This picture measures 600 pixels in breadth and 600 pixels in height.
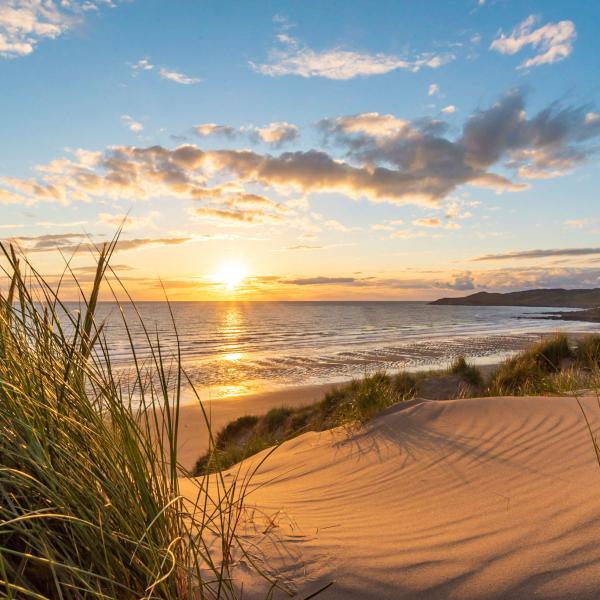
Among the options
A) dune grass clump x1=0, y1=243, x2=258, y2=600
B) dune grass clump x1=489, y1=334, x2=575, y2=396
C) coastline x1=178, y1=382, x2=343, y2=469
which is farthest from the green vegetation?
dune grass clump x1=0, y1=243, x2=258, y2=600

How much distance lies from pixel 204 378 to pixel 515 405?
16.9 meters

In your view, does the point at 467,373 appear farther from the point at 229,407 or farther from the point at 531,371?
the point at 229,407

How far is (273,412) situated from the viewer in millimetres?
11602

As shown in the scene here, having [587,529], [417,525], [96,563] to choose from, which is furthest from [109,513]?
[587,529]

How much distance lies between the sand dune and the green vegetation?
1962 millimetres

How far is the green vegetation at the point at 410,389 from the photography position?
28.2ft

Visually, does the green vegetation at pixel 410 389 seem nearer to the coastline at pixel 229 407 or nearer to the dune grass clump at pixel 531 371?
the dune grass clump at pixel 531 371

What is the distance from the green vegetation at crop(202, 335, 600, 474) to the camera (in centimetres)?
858

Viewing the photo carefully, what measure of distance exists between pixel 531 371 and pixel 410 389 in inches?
111

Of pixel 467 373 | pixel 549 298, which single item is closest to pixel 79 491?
pixel 467 373

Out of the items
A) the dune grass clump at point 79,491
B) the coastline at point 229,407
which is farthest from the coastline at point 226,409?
the dune grass clump at point 79,491

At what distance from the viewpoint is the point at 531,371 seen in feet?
37.5

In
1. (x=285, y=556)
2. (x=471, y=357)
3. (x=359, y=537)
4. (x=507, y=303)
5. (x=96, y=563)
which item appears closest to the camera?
(x=96, y=563)

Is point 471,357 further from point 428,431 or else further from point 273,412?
point 428,431
